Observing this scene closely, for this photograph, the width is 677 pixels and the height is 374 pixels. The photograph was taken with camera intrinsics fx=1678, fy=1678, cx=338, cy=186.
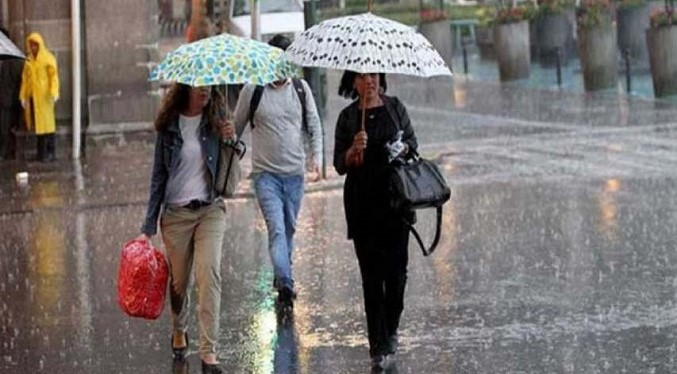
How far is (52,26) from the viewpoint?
21.9 meters

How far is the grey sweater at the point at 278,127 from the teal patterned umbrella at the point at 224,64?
55.7 inches

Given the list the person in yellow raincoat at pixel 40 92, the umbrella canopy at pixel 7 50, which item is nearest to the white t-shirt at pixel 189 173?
the umbrella canopy at pixel 7 50

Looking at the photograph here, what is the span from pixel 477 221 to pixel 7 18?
9.43 meters

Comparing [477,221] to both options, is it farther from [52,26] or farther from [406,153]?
[52,26]

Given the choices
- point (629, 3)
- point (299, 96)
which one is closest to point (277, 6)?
point (629, 3)

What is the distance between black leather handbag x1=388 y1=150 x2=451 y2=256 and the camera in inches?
357

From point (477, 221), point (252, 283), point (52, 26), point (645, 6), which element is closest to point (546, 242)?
point (477, 221)

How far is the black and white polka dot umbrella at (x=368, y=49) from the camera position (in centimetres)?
897

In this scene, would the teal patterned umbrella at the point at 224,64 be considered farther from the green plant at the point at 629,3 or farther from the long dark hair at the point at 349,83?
the green plant at the point at 629,3

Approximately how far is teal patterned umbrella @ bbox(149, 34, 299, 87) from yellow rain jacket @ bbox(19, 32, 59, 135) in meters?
11.5

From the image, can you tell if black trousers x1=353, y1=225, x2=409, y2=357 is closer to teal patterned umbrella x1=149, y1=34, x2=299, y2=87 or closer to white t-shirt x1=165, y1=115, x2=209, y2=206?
white t-shirt x1=165, y1=115, x2=209, y2=206

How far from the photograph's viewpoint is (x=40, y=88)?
2103 cm

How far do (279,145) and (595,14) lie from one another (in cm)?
1961

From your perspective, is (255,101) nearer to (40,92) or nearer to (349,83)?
(349,83)
